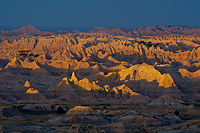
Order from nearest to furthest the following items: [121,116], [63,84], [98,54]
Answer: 1. [121,116]
2. [63,84]
3. [98,54]

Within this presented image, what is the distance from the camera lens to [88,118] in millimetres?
50562

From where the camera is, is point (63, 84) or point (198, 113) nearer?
point (198, 113)

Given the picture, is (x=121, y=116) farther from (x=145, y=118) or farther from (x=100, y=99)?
(x=100, y=99)

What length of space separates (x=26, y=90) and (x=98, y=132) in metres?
43.9

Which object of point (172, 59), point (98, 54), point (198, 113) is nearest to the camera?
point (198, 113)

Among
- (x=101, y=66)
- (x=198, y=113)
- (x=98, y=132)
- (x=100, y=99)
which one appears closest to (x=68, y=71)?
(x=101, y=66)

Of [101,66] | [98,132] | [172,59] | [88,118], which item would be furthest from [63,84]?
[172,59]

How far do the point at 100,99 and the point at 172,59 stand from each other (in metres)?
79.8

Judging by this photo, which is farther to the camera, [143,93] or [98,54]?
[98,54]

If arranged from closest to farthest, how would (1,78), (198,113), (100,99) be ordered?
(198,113), (100,99), (1,78)

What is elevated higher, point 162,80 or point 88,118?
point 162,80

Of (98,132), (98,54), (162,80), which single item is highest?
(98,54)

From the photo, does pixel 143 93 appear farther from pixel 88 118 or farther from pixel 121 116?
pixel 88 118

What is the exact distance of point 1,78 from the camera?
9594cm
